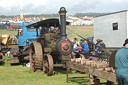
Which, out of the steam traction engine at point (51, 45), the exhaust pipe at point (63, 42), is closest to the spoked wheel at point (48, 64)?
the steam traction engine at point (51, 45)

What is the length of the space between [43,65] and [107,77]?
16.2 feet

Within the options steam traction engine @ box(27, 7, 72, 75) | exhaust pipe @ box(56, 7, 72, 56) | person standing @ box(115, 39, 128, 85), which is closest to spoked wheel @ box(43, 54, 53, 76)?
steam traction engine @ box(27, 7, 72, 75)

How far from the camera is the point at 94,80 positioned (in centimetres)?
718

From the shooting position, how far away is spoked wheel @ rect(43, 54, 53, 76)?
9.90 metres

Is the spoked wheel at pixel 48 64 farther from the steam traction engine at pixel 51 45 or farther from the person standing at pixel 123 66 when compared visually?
the person standing at pixel 123 66

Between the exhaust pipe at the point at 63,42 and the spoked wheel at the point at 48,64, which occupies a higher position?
A: the exhaust pipe at the point at 63,42

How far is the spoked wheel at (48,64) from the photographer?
9900 mm

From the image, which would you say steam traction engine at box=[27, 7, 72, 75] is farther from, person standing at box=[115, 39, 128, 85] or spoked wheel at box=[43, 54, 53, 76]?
person standing at box=[115, 39, 128, 85]

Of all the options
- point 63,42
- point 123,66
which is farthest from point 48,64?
point 123,66

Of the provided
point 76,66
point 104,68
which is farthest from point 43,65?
point 104,68

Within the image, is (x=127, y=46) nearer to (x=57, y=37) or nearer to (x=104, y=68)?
(x=104, y=68)

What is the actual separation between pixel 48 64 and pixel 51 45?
3.68ft

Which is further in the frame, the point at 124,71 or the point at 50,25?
the point at 50,25

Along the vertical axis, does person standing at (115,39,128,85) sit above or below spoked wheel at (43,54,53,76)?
above
